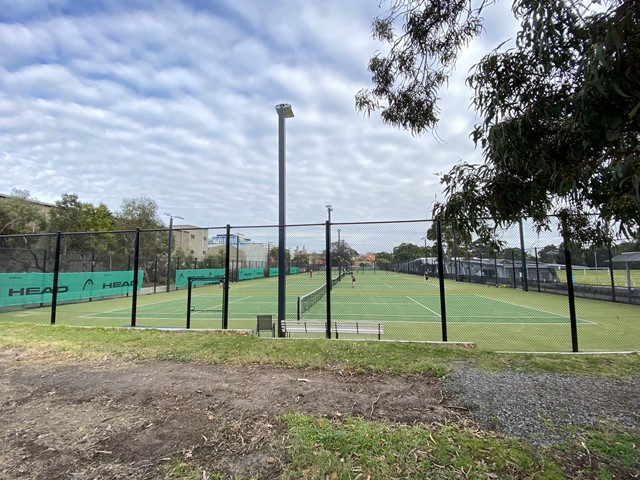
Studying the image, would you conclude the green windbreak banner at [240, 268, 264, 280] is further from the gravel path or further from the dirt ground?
the gravel path

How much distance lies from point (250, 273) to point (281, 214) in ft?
120

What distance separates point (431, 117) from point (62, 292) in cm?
2037

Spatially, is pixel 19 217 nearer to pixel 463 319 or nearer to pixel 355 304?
pixel 355 304

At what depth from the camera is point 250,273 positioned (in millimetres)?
44438

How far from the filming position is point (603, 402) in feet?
12.6

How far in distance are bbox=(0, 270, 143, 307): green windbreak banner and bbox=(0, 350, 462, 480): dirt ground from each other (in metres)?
12.3

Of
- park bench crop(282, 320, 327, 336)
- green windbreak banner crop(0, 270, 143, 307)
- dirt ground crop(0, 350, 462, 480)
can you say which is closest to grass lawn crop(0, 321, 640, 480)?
dirt ground crop(0, 350, 462, 480)

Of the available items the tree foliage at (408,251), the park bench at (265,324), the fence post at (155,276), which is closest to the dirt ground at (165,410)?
the park bench at (265,324)

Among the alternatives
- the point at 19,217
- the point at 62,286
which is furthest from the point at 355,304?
the point at 19,217

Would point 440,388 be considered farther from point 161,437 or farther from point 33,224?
point 33,224

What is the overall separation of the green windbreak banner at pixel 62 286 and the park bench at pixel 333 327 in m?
13.5

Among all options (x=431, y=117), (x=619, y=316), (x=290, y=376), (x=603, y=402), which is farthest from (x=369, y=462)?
(x=619, y=316)

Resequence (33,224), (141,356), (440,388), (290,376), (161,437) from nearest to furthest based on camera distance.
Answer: (161,437)
(440,388)
(290,376)
(141,356)
(33,224)

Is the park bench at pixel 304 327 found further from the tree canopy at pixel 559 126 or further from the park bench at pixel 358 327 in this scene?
the tree canopy at pixel 559 126
